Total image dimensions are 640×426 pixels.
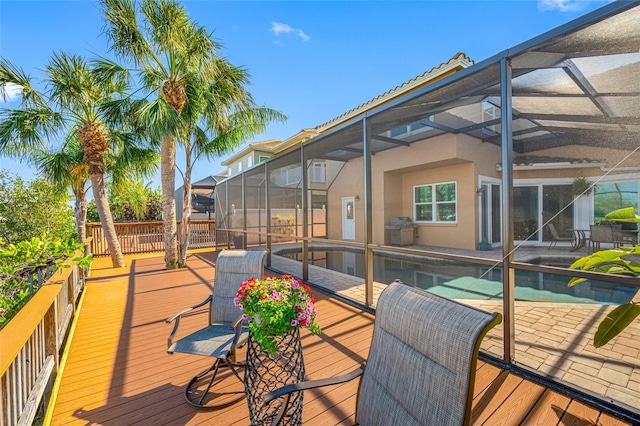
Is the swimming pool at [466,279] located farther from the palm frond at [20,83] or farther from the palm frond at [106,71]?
the palm frond at [20,83]

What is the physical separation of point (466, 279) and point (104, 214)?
27.0 ft

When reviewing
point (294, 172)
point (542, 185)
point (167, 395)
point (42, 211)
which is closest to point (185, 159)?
point (294, 172)

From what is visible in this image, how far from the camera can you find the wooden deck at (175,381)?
1873 millimetres

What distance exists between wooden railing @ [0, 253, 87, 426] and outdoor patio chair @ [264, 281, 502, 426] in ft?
4.30

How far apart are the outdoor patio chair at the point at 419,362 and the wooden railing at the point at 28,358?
1.31 metres

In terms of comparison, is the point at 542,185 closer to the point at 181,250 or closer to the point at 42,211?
the point at 181,250

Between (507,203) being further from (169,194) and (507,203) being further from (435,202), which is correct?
(169,194)

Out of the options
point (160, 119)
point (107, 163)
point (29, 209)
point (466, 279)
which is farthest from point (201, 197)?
point (466, 279)

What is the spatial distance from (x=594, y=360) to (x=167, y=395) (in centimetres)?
343

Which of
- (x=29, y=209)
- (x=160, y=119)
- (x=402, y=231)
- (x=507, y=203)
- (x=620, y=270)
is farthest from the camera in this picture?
(x=29, y=209)

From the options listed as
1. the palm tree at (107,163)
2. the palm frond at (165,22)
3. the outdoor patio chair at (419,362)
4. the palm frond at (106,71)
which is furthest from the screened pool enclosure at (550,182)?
the palm tree at (107,163)

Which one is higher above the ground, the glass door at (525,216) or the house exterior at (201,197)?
the house exterior at (201,197)

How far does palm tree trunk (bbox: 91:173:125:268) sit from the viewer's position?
6.96 m

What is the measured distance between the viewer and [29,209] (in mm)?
7219
